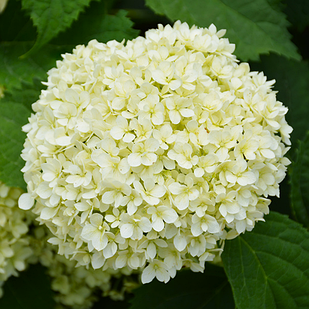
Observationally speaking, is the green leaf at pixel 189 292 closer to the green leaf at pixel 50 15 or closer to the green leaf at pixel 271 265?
the green leaf at pixel 271 265

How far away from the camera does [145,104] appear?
3.45ft

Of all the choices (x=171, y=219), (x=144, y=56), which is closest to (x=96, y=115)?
(x=144, y=56)

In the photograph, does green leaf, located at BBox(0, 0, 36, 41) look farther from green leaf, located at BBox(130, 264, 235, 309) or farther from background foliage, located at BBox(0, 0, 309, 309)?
green leaf, located at BBox(130, 264, 235, 309)

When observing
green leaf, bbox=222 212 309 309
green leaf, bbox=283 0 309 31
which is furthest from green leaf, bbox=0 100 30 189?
green leaf, bbox=283 0 309 31

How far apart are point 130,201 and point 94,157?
0.46 feet

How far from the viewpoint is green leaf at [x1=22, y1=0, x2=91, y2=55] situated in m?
1.37

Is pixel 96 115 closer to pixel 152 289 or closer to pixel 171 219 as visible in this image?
pixel 171 219

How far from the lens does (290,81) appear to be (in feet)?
5.77

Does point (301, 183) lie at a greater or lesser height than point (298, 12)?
lesser

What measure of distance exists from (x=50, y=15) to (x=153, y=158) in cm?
70

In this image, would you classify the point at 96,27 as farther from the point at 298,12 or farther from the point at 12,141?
the point at 298,12

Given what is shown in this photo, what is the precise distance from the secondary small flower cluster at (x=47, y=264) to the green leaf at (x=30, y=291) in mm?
31

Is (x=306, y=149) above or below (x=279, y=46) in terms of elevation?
below

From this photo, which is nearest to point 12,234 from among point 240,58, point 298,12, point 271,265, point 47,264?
point 47,264
